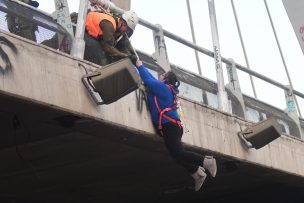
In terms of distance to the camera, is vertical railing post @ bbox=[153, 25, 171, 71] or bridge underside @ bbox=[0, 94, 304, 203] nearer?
bridge underside @ bbox=[0, 94, 304, 203]

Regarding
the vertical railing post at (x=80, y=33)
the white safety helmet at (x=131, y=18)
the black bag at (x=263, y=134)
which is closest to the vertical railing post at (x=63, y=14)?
the vertical railing post at (x=80, y=33)

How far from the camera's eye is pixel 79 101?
230 inches

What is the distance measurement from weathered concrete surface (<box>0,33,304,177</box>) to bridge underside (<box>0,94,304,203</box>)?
12cm

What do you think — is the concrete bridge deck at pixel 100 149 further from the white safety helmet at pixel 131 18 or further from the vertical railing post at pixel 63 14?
the white safety helmet at pixel 131 18

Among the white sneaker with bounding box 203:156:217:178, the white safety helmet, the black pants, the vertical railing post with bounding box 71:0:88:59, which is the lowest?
the white sneaker with bounding box 203:156:217:178

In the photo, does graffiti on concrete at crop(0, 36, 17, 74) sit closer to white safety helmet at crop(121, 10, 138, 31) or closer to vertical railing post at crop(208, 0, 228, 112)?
white safety helmet at crop(121, 10, 138, 31)

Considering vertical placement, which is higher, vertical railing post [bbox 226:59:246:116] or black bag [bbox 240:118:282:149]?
vertical railing post [bbox 226:59:246:116]

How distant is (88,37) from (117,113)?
1193mm

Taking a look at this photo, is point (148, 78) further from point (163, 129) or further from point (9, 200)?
point (9, 200)

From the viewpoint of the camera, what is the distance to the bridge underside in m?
6.52

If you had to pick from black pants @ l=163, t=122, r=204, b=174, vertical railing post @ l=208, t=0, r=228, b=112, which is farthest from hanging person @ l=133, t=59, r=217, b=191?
vertical railing post @ l=208, t=0, r=228, b=112

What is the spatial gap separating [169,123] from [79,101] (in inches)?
51.0

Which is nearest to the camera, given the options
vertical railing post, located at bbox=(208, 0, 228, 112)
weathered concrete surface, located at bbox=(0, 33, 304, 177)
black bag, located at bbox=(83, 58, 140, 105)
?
weathered concrete surface, located at bbox=(0, 33, 304, 177)

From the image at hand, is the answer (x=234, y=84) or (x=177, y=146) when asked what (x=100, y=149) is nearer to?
(x=177, y=146)
